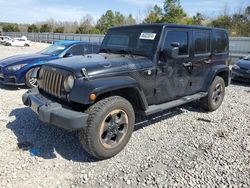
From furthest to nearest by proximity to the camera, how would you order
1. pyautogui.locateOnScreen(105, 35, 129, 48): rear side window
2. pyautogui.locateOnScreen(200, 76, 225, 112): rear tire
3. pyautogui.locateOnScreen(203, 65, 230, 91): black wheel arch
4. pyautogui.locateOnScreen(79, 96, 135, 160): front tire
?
pyautogui.locateOnScreen(200, 76, 225, 112): rear tire
pyautogui.locateOnScreen(203, 65, 230, 91): black wheel arch
pyautogui.locateOnScreen(105, 35, 129, 48): rear side window
pyautogui.locateOnScreen(79, 96, 135, 160): front tire

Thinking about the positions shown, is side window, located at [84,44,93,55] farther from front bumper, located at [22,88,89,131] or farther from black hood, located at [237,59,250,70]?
black hood, located at [237,59,250,70]

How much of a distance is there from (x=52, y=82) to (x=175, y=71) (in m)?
2.30

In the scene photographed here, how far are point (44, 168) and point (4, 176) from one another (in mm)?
508

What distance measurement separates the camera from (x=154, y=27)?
4.80 m

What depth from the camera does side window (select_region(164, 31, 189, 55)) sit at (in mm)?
4779

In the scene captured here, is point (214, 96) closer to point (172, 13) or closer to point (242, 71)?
point (242, 71)

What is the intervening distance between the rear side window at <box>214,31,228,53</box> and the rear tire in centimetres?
71

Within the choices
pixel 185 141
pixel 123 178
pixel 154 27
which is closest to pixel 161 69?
pixel 154 27

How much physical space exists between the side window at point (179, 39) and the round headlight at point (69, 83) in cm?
190

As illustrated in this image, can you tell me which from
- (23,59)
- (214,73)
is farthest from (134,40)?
(23,59)

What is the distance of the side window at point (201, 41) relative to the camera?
559cm

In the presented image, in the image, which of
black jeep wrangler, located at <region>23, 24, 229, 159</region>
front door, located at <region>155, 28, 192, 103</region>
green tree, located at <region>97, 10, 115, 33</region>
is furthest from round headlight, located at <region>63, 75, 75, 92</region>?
green tree, located at <region>97, 10, 115, 33</region>

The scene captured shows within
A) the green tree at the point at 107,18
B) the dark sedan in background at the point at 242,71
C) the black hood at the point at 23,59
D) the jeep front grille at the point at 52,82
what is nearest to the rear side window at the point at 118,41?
Result: the jeep front grille at the point at 52,82

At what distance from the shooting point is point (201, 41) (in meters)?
5.77
